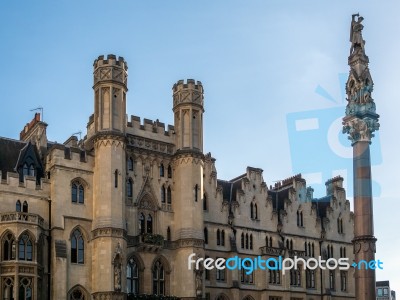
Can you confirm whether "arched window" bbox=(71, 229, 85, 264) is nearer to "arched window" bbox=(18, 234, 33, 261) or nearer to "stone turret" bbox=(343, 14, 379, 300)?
"arched window" bbox=(18, 234, 33, 261)

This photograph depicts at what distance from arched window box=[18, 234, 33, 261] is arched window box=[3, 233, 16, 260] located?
50cm

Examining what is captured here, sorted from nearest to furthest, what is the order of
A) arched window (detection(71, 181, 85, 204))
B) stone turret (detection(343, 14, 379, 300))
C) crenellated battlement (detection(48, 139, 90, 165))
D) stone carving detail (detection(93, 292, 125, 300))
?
1. stone turret (detection(343, 14, 379, 300))
2. stone carving detail (detection(93, 292, 125, 300))
3. crenellated battlement (detection(48, 139, 90, 165))
4. arched window (detection(71, 181, 85, 204))

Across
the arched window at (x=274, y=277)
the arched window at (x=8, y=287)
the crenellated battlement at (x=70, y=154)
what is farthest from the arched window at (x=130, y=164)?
the arched window at (x=274, y=277)

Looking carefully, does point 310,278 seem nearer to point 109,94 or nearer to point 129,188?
point 129,188

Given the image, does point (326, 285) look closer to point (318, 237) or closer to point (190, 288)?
point (318, 237)

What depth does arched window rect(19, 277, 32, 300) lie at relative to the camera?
57.2 m

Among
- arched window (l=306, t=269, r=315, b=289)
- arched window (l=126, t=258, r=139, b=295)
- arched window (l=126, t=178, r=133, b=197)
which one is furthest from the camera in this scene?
arched window (l=306, t=269, r=315, b=289)

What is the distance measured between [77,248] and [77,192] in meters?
4.53

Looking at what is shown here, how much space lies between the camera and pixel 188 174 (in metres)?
67.7

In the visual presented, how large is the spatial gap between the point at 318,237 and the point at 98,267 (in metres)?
27.3

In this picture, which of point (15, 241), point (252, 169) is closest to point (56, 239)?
point (15, 241)

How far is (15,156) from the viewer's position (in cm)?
6412

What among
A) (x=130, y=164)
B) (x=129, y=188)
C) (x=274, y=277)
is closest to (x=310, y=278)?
(x=274, y=277)

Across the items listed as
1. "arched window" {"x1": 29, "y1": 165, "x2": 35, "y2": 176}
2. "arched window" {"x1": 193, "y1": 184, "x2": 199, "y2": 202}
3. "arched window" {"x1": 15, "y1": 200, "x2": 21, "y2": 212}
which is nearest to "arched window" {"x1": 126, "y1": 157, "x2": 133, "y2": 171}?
"arched window" {"x1": 193, "y1": 184, "x2": 199, "y2": 202}
